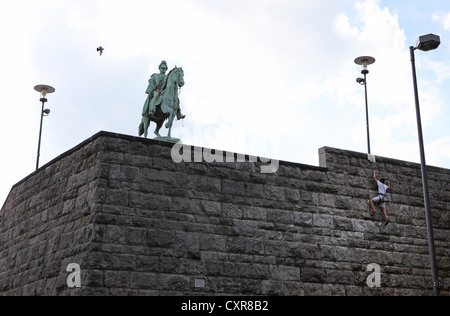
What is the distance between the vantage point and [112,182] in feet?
43.9

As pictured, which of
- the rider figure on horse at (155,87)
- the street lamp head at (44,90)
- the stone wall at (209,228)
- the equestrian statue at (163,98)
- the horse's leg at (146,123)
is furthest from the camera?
the street lamp head at (44,90)

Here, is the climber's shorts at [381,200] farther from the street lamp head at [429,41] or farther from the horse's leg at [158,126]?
the horse's leg at [158,126]

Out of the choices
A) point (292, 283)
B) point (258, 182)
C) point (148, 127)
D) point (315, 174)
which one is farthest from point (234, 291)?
point (148, 127)

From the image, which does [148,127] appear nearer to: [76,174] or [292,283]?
[76,174]

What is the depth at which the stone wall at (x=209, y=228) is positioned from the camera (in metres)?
13.2

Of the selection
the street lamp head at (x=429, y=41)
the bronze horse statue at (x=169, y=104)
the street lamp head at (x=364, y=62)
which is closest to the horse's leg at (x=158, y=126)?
the bronze horse statue at (x=169, y=104)

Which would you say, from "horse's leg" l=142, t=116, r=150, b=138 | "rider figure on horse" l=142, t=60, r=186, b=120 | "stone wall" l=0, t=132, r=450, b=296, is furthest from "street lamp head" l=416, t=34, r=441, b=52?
"horse's leg" l=142, t=116, r=150, b=138

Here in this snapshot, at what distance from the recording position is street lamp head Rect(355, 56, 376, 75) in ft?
72.0

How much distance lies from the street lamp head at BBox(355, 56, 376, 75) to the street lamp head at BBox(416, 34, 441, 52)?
7160 millimetres

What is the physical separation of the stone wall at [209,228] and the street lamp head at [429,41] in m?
3.00

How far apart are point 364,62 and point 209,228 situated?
10.5 metres

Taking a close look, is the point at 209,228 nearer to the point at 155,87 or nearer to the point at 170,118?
the point at 170,118
